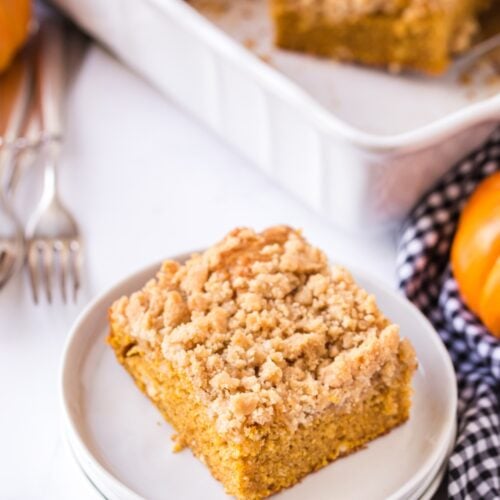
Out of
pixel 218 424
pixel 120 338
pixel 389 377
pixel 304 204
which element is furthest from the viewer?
pixel 304 204

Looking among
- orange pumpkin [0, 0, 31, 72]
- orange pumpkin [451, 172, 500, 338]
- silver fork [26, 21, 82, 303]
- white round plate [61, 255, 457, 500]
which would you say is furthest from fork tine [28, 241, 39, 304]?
orange pumpkin [451, 172, 500, 338]

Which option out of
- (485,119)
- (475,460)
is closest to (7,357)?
(475,460)

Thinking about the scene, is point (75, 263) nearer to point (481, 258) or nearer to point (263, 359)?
point (263, 359)

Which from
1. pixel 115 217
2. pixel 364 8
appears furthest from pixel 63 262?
pixel 364 8

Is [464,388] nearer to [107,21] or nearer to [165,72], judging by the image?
[165,72]

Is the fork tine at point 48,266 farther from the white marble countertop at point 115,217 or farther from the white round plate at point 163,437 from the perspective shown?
the white round plate at point 163,437

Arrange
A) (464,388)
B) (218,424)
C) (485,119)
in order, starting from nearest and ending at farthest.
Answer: (218,424), (464,388), (485,119)

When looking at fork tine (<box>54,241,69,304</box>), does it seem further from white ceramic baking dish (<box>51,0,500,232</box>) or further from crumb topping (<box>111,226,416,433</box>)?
white ceramic baking dish (<box>51,0,500,232</box>)
